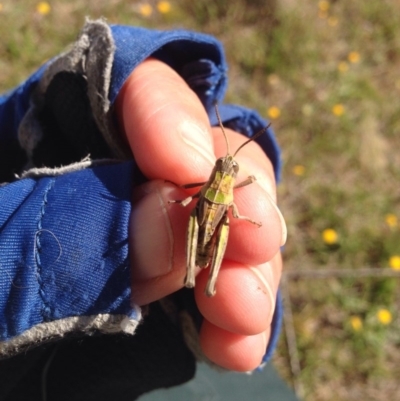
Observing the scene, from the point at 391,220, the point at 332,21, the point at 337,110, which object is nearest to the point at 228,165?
the point at 391,220

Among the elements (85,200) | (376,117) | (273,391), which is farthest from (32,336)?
(376,117)

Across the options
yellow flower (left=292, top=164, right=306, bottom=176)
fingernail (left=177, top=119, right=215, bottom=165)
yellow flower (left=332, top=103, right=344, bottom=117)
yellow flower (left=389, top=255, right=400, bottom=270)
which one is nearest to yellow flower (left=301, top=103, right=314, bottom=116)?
yellow flower (left=332, top=103, right=344, bottom=117)

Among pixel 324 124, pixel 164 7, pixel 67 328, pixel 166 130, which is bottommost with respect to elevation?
pixel 324 124

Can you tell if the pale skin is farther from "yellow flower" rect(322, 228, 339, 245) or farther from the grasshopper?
"yellow flower" rect(322, 228, 339, 245)

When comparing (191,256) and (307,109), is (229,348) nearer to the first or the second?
(191,256)

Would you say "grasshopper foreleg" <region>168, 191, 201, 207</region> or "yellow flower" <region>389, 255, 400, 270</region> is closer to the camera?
"grasshopper foreleg" <region>168, 191, 201, 207</region>

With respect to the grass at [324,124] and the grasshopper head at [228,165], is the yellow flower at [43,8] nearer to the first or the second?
the grass at [324,124]

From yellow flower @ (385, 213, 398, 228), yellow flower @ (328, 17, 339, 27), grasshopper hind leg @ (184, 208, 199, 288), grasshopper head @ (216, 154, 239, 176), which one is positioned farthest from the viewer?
yellow flower @ (328, 17, 339, 27)
